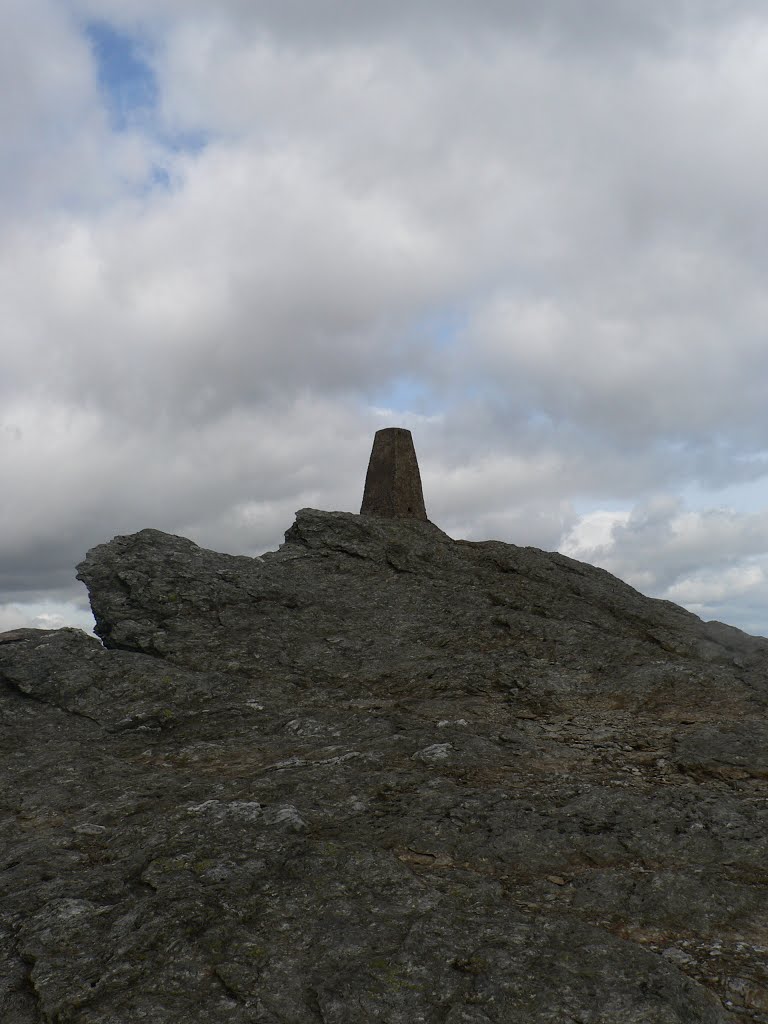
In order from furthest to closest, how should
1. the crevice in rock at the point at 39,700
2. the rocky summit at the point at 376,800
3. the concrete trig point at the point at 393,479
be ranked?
1. the concrete trig point at the point at 393,479
2. the crevice in rock at the point at 39,700
3. the rocky summit at the point at 376,800

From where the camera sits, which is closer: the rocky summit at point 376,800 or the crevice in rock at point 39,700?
the rocky summit at point 376,800

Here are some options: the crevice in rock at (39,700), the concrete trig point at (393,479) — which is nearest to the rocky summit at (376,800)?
the crevice in rock at (39,700)

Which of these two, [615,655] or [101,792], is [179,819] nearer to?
[101,792]

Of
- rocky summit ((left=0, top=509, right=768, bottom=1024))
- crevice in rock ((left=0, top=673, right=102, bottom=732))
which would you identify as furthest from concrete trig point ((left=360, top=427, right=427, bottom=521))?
crevice in rock ((left=0, top=673, right=102, bottom=732))

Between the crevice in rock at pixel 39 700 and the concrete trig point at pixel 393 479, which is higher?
the concrete trig point at pixel 393 479

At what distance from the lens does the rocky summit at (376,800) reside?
608cm

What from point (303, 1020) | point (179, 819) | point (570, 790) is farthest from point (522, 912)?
point (179, 819)

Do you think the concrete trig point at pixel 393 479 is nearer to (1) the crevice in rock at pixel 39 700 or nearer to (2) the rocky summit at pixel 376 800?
(2) the rocky summit at pixel 376 800

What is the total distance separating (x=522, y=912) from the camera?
689cm

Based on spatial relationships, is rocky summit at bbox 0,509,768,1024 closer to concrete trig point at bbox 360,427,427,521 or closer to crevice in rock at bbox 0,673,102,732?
→ crevice in rock at bbox 0,673,102,732

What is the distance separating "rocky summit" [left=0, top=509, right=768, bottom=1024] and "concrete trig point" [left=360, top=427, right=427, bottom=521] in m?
5.13

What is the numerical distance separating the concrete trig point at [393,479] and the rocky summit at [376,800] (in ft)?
16.8

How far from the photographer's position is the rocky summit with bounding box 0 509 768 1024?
6082 mm

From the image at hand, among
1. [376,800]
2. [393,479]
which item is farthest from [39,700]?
[393,479]
